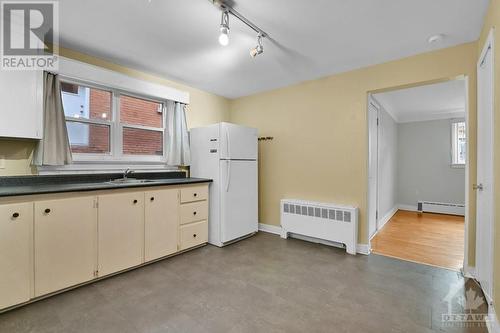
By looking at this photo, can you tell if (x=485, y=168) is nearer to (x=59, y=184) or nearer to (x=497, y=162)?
(x=497, y=162)

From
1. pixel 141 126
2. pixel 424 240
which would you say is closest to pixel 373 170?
pixel 424 240

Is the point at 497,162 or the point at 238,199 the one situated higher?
the point at 497,162

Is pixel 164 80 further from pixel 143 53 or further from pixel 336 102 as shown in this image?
pixel 336 102

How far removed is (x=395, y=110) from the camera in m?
5.00

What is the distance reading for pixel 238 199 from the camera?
3.39m

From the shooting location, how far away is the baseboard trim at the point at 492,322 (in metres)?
1.42

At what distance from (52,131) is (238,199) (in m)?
2.31

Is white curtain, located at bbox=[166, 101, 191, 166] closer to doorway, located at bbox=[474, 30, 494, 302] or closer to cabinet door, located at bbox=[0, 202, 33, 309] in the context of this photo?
cabinet door, located at bbox=[0, 202, 33, 309]

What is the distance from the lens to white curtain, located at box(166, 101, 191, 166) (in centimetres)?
338

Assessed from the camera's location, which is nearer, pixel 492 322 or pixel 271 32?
pixel 492 322

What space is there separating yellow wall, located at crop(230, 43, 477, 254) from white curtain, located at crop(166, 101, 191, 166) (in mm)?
1303

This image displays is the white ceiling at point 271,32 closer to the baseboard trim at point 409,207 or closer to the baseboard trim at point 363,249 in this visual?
the baseboard trim at point 363,249

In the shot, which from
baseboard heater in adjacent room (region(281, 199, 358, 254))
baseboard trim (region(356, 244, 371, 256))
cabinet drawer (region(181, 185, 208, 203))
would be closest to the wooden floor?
baseboard trim (region(356, 244, 371, 256))

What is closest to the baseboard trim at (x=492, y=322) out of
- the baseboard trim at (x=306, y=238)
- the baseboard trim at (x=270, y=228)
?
the baseboard trim at (x=306, y=238)
